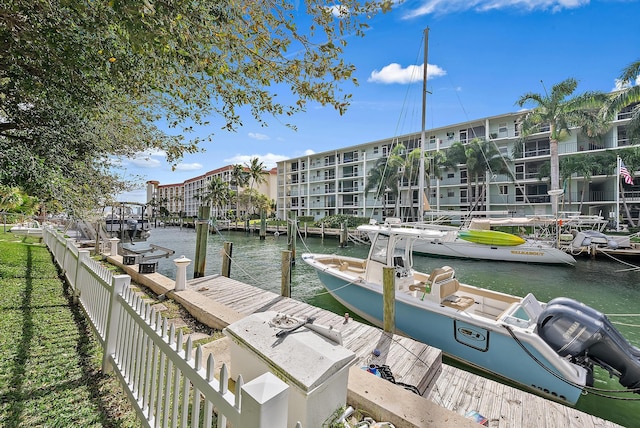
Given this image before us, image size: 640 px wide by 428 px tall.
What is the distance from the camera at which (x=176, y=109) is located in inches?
217

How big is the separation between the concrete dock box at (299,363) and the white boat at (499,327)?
370 cm

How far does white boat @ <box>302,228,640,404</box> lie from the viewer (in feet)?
14.7

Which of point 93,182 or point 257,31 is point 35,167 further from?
point 257,31

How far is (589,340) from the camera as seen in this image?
14.7ft

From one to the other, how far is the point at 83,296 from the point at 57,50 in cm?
376

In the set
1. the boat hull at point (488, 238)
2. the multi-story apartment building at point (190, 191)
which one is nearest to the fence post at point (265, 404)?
the boat hull at point (488, 238)

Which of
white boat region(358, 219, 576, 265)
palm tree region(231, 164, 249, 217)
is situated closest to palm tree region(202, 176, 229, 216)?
palm tree region(231, 164, 249, 217)

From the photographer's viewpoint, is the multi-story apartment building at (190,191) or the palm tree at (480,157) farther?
the multi-story apartment building at (190,191)

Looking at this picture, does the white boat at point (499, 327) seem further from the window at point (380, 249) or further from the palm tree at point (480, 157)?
the palm tree at point (480, 157)

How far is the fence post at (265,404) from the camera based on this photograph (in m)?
1.35

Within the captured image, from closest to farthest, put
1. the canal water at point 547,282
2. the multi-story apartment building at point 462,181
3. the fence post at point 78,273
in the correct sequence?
the fence post at point 78,273 < the canal water at point 547,282 < the multi-story apartment building at point 462,181

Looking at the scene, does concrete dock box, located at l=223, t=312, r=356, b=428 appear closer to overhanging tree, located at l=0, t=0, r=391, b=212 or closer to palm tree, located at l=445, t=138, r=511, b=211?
overhanging tree, located at l=0, t=0, r=391, b=212

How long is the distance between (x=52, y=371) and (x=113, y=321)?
0.84 metres

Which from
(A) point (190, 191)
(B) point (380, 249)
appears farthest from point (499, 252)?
(A) point (190, 191)
